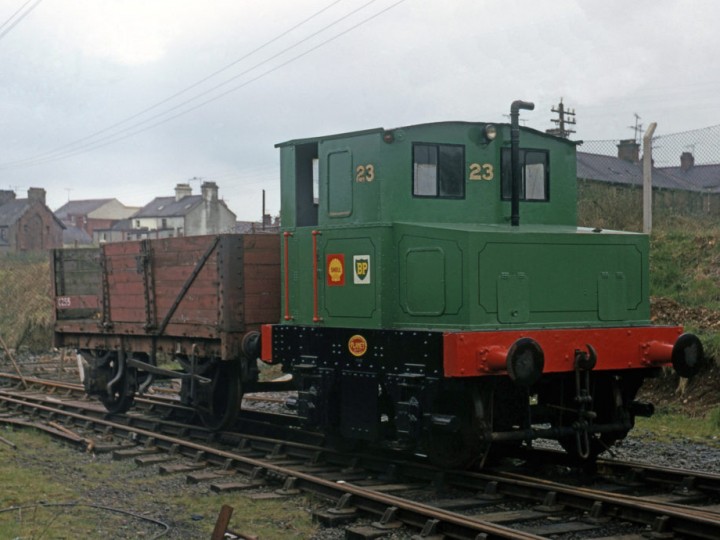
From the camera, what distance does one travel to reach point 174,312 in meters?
12.3

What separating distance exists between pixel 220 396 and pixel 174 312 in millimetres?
1226

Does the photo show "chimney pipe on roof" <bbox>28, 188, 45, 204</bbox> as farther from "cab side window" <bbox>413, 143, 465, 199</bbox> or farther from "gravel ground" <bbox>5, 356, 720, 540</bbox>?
"cab side window" <bbox>413, 143, 465, 199</bbox>

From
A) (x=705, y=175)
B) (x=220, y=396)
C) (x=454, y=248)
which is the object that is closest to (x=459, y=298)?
(x=454, y=248)

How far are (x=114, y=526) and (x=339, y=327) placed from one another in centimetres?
289

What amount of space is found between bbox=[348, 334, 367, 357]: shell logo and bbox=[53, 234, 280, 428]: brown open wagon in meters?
1.90

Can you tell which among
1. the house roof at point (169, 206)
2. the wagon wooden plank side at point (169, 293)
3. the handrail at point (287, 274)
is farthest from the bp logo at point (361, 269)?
the house roof at point (169, 206)

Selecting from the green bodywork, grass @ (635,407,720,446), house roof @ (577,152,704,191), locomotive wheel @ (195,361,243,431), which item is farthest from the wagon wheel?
house roof @ (577,152,704,191)

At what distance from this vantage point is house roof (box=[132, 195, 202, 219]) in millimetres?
80000

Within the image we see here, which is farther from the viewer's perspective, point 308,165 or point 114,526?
point 308,165

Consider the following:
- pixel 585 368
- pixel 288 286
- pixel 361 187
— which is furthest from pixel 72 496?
pixel 585 368

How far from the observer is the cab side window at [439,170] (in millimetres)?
9195

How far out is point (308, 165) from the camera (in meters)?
10.1

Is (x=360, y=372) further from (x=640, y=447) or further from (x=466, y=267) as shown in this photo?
(x=640, y=447)

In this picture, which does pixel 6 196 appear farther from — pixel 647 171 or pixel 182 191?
pixel 647 171
